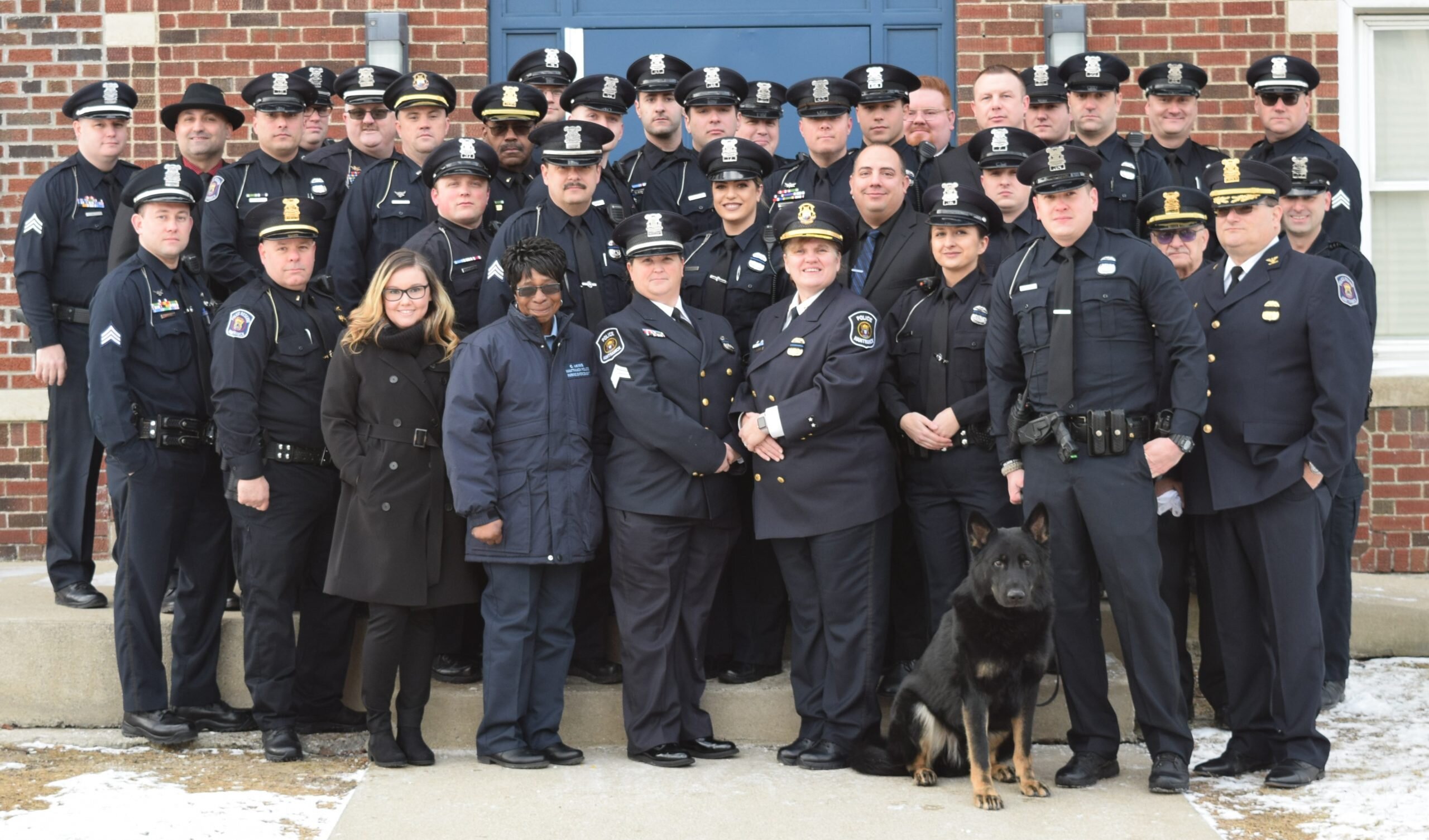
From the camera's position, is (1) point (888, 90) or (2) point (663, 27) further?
(2) point (663, 27)

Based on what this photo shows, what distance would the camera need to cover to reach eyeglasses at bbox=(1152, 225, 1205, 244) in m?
6.36

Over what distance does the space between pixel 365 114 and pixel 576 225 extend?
1.65m

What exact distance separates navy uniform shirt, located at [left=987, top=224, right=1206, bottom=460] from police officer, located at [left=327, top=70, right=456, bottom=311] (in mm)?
2852

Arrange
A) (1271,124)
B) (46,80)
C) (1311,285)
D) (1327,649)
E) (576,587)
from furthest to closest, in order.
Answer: (46,80), (1271,124), (1327,649), (576,587), (1311,285)

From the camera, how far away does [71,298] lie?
6.93m

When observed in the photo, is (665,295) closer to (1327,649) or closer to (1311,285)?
(1311,285)

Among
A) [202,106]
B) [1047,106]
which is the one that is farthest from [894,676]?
[202,106]

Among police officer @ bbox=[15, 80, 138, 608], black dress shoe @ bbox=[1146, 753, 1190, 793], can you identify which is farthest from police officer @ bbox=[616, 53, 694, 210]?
black dress shoe @ bbox=[1146, 753, 1190, 793]

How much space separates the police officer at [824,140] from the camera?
6.73m

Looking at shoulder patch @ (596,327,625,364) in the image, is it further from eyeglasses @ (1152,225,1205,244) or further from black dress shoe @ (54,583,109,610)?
black dress shoe @ (54,583,109,610)

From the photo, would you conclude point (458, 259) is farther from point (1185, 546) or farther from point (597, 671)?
point (1185, 546)

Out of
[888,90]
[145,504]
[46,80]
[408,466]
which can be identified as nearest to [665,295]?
[408,466]

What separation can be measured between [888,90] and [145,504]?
367 cm

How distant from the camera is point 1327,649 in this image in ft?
21.7
